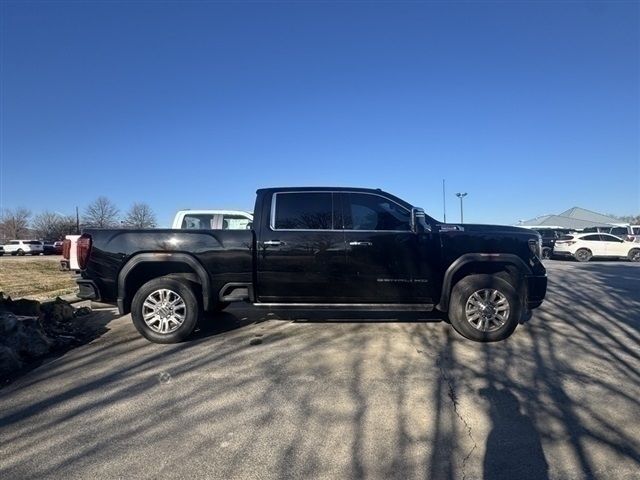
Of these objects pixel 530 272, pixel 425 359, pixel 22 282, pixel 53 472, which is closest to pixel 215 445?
pixel 53 472

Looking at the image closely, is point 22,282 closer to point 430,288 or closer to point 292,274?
point 292,274

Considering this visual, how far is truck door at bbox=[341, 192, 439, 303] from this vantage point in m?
6.06

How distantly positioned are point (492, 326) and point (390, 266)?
1.54 m

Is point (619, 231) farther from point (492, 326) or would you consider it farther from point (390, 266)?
point (390, 266)

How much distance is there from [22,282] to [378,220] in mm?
15226

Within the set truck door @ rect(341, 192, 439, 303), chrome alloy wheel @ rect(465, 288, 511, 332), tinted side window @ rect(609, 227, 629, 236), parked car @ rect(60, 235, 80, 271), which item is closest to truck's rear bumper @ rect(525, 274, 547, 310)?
chrome alloy wheel @ rect(465, 288, 511, 332)

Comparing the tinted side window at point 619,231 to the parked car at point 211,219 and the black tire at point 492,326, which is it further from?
the parked car at point 211,219

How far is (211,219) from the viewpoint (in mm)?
8906

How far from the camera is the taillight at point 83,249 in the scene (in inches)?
236

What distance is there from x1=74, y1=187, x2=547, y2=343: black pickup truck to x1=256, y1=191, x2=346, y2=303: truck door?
0.01 meters

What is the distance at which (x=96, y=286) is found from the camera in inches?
237

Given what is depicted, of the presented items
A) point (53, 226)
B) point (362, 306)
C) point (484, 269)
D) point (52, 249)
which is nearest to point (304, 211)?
point (362, 306)

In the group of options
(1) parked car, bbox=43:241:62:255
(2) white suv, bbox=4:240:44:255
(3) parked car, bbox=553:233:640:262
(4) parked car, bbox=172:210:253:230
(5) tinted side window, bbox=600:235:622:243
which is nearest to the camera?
(4) parked car, bbox=172:210:253:230

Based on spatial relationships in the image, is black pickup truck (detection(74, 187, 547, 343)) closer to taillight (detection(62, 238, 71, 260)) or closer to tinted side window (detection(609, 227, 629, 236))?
taillight (detection(62, 238, 71, 260))
